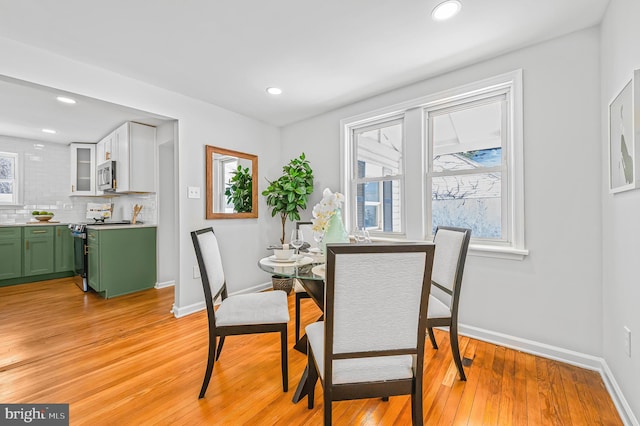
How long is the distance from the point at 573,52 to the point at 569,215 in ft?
3.86

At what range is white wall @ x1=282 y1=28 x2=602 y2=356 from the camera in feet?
6.27

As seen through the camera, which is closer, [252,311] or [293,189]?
[252,311]

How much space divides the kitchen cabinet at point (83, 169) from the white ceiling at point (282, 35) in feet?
10.5

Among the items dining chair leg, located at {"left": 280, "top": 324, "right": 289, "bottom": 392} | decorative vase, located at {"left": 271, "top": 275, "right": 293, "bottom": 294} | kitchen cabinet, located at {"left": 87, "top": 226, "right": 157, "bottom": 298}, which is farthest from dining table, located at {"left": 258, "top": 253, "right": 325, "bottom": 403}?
kitchen cabinet, located at {"left": 87, "top": 226, "right": 157, "bottom": 298}

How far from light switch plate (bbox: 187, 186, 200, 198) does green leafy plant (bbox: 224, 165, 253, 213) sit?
36cm

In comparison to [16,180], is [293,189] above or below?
below

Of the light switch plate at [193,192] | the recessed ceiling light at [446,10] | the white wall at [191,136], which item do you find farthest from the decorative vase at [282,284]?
the recessed ceiling light at [446,10]

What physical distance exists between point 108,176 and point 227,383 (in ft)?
12.5

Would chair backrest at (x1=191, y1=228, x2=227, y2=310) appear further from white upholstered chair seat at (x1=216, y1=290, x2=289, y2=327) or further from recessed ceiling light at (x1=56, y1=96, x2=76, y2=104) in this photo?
recessed ceiling light at (x1=56, y1=96, x2=76, y2=104)

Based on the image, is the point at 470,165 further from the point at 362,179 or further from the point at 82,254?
the point at 82,254

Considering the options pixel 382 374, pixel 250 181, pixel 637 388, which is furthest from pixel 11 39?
pixel 637 388

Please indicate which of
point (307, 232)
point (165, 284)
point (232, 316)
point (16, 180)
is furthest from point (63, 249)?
point (232, 316)

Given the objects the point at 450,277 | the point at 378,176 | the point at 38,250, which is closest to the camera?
the point at 450,277

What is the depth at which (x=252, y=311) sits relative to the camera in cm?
173
